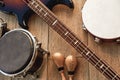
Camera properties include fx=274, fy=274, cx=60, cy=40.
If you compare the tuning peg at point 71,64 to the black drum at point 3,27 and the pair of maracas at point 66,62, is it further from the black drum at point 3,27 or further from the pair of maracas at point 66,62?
the black drum at point 3,27

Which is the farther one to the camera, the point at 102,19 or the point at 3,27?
the point at 3,27

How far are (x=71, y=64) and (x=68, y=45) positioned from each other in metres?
0.14

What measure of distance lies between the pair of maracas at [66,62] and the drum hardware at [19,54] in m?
0.09

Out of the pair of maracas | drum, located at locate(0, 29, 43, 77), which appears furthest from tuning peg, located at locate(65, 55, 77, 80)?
drum, located at locate(0, 29, 43, 77)

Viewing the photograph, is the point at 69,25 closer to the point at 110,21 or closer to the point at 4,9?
the point at 110,21

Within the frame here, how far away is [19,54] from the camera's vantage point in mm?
1324

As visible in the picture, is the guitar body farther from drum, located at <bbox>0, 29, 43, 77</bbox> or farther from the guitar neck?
drum, located at <bbox>0, 29, 43, 77</bbox>

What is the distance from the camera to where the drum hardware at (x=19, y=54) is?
130cm

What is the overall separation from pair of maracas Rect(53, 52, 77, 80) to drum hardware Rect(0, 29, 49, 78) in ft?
0.29

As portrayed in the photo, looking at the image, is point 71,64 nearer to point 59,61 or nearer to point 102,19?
point 59,61

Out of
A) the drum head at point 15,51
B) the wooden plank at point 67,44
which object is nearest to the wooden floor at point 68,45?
the wooden plank at point 67,44

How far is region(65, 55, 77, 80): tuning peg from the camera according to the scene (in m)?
1.37

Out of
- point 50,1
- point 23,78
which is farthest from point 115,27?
point 23,78

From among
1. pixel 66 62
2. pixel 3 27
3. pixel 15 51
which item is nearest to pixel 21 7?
pixel 3 27
